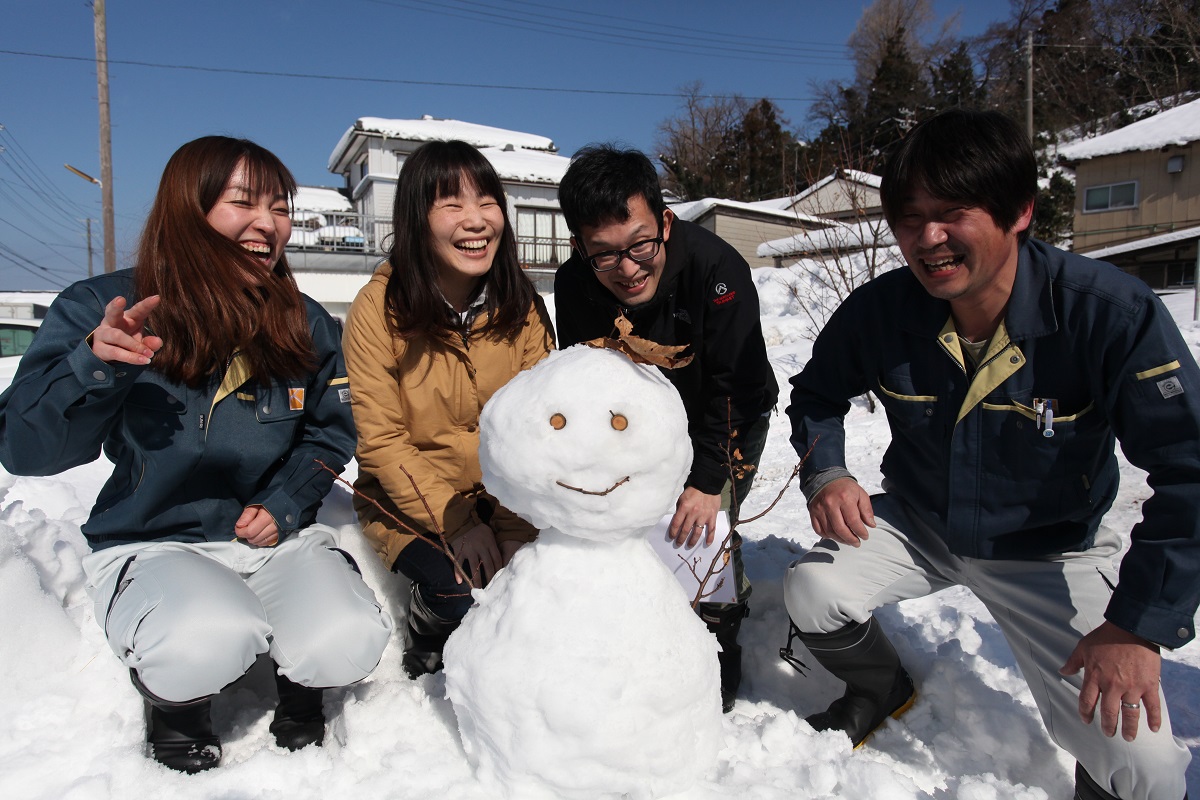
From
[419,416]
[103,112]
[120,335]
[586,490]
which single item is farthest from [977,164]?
[103,112]

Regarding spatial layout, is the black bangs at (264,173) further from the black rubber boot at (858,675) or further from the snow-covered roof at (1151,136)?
the snow-covered roof at (1151,136)

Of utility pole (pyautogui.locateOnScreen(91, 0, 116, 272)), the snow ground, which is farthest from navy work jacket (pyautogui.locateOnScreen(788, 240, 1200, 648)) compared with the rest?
utility pole (pyautogui.locateOnScreen(91, 0, 116, 272))

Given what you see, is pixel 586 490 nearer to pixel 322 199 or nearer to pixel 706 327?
pixel 706 327

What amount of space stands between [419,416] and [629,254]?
0.80 m

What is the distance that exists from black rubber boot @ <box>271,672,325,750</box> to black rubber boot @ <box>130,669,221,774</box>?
0.50 ft

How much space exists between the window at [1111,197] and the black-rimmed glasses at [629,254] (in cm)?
1965

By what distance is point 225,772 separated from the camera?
1.47 meters

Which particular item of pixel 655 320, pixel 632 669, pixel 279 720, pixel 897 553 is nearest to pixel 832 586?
pixel 897 553

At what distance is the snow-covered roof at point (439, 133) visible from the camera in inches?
736

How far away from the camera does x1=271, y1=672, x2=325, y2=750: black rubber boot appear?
175 centimetres

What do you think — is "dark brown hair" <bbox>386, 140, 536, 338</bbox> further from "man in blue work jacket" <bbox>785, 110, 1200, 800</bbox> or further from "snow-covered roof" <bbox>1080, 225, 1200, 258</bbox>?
"snow-covered roof" <bbox>1080, 225, 1200, 258</bbox>

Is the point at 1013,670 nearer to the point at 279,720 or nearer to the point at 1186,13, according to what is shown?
the point at 279,720

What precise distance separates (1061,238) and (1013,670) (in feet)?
63.8

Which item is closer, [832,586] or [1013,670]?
[832,586]
